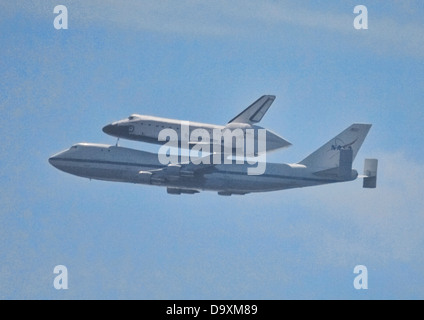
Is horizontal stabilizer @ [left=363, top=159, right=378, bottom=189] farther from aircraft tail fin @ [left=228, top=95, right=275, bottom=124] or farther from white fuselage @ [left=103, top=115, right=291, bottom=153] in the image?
aircraft tail fin @ [left=228, top=95, right=275, bottom=124]

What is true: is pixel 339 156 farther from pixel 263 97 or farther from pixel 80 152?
pixel 80 152

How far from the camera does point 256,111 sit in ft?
403

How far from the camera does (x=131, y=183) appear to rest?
406 feet

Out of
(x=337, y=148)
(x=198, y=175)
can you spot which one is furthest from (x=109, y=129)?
(x=337, y=148)

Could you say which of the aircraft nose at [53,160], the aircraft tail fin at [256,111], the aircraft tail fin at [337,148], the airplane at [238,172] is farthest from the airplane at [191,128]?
the aircraft nose at [53,160]

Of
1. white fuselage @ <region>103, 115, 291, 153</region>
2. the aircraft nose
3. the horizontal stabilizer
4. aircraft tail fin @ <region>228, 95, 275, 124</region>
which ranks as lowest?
the horizontal stabilizer

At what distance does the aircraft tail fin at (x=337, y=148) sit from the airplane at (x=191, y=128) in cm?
695

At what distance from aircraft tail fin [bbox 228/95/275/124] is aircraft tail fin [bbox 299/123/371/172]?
7355 mm

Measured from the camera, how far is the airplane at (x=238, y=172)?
120 meters

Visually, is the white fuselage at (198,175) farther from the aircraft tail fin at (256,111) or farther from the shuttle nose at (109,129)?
the aircraft tail fin at (256,111)

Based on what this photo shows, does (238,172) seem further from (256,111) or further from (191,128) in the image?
(191,128)

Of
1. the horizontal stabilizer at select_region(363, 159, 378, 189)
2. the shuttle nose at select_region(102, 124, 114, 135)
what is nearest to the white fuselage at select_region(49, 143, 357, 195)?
the horizontal stabilizer at select_region(363, 159, 378, 189)

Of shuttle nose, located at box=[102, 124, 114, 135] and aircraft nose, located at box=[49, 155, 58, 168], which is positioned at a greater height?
shuttle nose, located at box=[102, 124, 114, 135]

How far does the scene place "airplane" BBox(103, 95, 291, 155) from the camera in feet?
380
